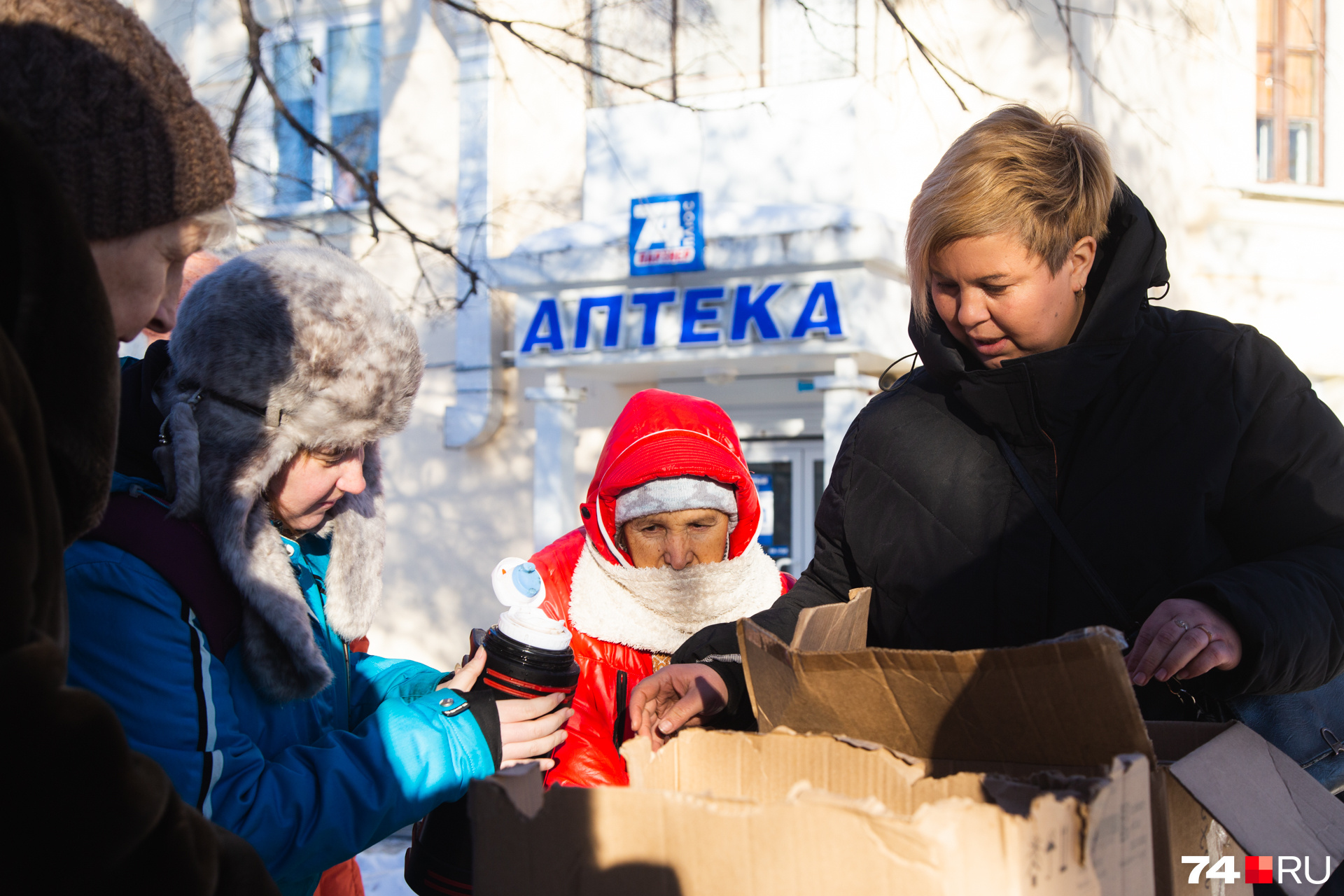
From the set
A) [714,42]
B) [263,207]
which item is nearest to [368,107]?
[263,207]

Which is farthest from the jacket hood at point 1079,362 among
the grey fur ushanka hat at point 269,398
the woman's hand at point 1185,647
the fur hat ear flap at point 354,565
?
the fur hat ear flap at point 354,565

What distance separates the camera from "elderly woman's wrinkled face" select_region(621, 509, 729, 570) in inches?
106

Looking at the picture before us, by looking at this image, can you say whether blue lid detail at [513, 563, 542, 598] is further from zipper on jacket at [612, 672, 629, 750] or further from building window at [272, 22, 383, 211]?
building window at [272, 22, 383, 211]

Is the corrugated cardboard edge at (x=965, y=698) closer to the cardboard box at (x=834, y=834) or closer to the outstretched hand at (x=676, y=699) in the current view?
the cardboard box at (x=834, y=834)

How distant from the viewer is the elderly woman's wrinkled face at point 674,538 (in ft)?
8.84

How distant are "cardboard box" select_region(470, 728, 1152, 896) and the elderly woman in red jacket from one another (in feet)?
4.79

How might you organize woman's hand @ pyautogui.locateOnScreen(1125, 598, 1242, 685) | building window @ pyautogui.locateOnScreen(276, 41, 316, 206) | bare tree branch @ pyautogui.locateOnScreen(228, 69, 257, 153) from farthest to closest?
building window @ pyautogui.locateOnScreen(276, 41, 316, 206), bare tree branch @ pyautogui.locateOnScreen(228, 69, 257, 153), woman's hand @ pyautogui.locateOnScreen(1125, 598, 1242, 685)

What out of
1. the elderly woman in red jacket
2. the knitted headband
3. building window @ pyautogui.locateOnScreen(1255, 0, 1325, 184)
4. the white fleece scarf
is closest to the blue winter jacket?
the elderly woman in red jacket

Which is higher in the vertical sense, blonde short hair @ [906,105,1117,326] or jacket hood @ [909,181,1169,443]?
blonde short hair @ [906,105,1117,326]

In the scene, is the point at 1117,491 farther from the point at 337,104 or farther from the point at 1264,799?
the point at 337,104

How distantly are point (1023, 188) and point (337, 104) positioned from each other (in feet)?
26.8

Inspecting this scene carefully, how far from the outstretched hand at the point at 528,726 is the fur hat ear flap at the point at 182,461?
1.70 feet

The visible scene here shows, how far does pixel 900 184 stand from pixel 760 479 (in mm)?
2462

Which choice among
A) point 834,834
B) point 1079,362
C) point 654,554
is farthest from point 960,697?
point 654,554
